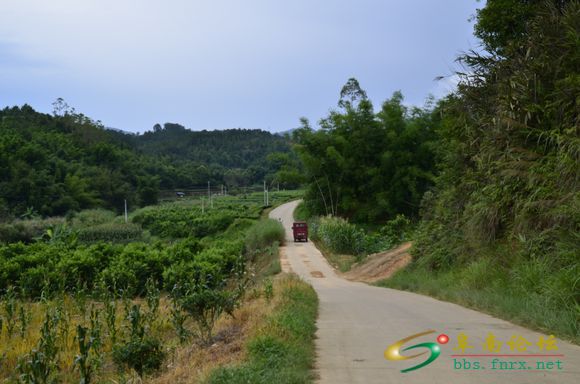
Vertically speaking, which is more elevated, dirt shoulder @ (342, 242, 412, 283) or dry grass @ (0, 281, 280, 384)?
dry grass @ (0, 281, 280, 384)

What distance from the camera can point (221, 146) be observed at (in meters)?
156

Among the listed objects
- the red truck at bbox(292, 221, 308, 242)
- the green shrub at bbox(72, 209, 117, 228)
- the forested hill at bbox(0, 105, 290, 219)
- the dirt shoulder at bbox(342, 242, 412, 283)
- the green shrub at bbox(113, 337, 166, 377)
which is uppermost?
the forested hill at bbox(0, 105, 290, 219)

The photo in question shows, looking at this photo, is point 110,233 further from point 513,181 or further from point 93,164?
point 513,181

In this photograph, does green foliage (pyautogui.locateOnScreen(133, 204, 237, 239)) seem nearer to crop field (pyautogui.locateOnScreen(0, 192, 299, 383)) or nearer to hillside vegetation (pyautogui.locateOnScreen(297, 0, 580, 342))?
crop field (pyautogui.locateOnScreen(0, 192, 299, 383))

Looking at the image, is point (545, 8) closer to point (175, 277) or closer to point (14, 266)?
point (175, 277)

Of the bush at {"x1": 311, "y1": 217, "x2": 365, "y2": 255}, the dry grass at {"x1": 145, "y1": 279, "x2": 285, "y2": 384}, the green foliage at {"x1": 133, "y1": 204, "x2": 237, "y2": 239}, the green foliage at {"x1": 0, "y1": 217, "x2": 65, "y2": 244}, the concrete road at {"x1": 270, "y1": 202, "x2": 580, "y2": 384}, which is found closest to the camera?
the concrete road at {"x1": 270, "y1": 202, "x2": 580, "y2": 384}

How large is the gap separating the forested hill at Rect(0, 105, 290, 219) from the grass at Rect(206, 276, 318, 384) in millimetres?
45863

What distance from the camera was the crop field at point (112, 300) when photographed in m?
7.04

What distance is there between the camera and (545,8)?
46.0 ft

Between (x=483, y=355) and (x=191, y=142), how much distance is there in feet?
507

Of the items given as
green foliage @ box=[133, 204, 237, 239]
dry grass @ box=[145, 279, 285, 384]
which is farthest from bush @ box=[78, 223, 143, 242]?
dry grass @ box=[145, 279, 285, 384]

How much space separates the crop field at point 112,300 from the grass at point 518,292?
4.41 meters

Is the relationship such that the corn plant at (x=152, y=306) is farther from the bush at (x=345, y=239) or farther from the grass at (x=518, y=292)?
the bush at (x=345, y=239)

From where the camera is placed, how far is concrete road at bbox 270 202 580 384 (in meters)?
5.34
